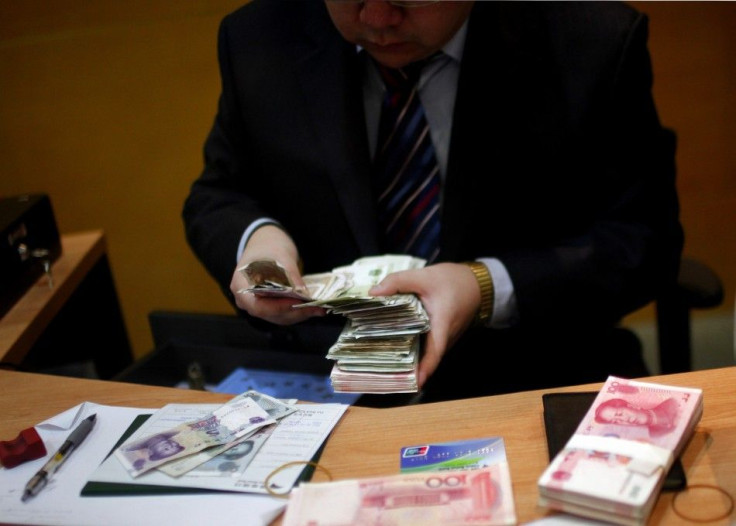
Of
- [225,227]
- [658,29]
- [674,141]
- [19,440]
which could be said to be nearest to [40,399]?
[19,440]

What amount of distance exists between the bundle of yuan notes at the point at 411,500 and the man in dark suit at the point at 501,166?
61 centimetres

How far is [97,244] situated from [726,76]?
6.79 feet

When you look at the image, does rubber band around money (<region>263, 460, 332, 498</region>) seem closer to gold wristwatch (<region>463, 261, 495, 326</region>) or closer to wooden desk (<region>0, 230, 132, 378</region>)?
gold wristwatch (<region>463, 261, 495, 326</region>)

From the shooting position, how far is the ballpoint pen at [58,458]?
1077 millimetres

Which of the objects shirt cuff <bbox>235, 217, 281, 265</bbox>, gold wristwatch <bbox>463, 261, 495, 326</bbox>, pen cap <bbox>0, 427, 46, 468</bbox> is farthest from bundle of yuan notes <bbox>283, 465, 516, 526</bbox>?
shirt cuff <bbox>235, 217, 281, 265</bbox>

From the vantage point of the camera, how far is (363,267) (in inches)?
63.9

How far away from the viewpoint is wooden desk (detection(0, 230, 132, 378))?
5.48 ft

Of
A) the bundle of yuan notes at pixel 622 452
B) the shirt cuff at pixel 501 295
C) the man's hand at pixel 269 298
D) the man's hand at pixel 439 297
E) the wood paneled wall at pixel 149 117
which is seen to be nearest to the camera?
the bundle of yuan notes at pixel 622 452

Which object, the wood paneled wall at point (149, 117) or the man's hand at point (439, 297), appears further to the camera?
the wood paneled wall at point (149, 117)

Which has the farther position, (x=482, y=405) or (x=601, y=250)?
(x=601, y=250)

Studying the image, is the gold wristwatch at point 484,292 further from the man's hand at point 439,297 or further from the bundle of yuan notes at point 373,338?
the bundle of yuan notes at point 373,338

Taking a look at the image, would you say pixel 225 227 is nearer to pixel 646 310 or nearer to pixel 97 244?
pixel 97 244

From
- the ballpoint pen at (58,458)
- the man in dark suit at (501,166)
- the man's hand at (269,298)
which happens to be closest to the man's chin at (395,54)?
the man in dark suit at (501,166)

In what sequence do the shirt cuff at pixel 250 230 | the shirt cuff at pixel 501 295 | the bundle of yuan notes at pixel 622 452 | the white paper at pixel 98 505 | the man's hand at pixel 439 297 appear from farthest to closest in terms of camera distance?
the shirt cuff at pixel 250 230 < the shirt cuff at pixel 501 295 < the man's hand at pixel 439 297 < the white paper at pixel 98 505 < the bundle of yuan notes at pixel 622 452
